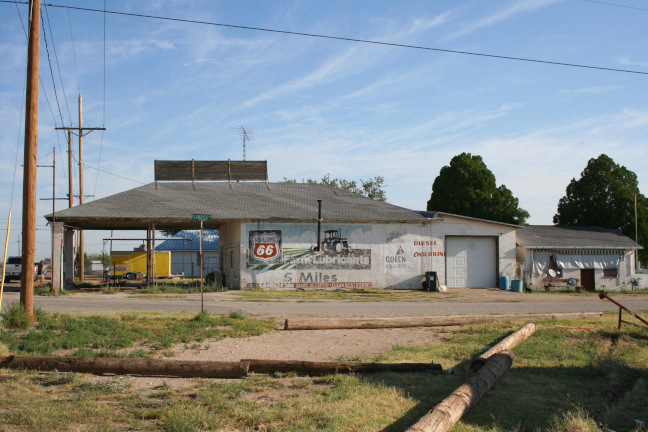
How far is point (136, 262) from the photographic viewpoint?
41375 millimetres

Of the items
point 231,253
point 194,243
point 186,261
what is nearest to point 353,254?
point 231,253

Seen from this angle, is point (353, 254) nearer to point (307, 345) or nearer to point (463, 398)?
point (307, 345)

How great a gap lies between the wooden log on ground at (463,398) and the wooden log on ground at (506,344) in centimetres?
19

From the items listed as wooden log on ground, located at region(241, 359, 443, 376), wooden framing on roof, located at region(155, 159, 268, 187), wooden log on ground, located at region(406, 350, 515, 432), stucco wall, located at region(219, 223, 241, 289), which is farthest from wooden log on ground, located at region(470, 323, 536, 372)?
wooden framing on roof, located at region(155, 159, 268, 187)

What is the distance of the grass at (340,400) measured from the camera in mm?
6242

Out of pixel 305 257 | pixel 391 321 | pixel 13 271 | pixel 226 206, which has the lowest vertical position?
pixel 391 321

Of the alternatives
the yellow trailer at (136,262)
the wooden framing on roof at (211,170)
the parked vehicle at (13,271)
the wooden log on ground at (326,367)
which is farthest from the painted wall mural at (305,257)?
the wooden log on ground at (326,367)

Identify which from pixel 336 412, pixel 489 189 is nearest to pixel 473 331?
pixel 336 412

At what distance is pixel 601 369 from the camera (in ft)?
29.9

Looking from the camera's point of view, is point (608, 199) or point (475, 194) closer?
point (608, 199)

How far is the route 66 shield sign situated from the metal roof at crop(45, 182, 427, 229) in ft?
2.72

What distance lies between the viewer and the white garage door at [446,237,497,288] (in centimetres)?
3216

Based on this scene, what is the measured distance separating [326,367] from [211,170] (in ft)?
92.8

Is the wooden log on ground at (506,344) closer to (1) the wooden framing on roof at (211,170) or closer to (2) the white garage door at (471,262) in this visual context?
(2) the white garage door at (471,262)
